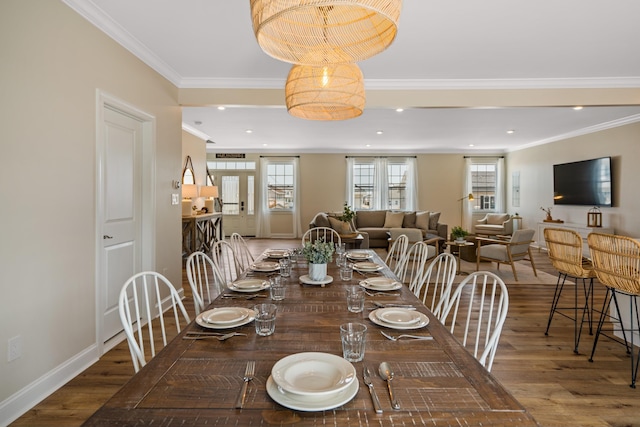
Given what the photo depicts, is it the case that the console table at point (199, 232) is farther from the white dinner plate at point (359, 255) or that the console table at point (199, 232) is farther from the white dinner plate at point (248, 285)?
the white dinner plate at point (248, 285)

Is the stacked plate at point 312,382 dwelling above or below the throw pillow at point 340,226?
below

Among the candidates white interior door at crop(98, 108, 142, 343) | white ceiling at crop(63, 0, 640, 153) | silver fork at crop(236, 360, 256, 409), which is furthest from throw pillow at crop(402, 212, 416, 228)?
silver fork at crop(236, 360, 256, 409)

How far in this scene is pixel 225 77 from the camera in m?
3.93

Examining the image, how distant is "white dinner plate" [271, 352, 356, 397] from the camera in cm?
91

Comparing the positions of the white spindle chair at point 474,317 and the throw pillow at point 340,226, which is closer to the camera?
the white spindle chair at point 474,317

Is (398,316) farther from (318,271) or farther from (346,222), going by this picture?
(346,222)

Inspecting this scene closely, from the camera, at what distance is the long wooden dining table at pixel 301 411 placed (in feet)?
2.74

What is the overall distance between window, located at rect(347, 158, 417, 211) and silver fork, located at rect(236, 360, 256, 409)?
8806 millimetres

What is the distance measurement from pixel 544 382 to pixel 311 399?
2277 millimetres

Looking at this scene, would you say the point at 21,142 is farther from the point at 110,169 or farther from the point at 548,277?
the point at 548,277

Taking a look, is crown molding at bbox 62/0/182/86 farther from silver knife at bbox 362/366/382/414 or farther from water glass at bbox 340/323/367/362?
silver knife at bbox 362/366/382/414

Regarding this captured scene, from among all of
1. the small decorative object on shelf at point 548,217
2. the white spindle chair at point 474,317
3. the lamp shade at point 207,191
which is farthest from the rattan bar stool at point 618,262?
the lamp shade at point 207,191

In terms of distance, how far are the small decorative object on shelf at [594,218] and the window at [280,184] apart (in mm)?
7002

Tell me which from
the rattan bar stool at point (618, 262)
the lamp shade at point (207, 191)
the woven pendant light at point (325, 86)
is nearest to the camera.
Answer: the woven pendant light at point (325, 86)
